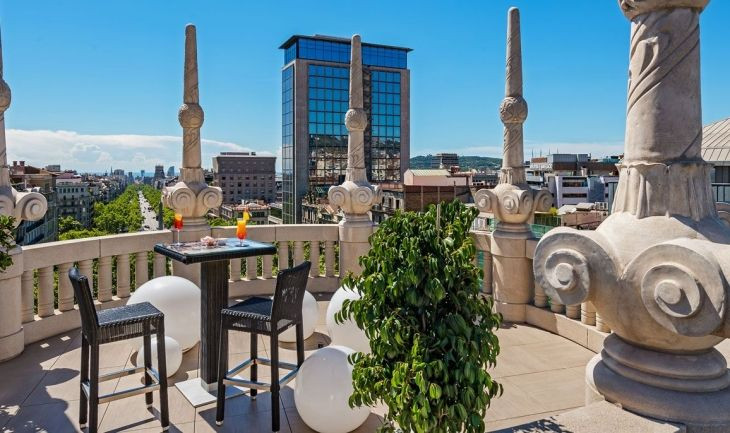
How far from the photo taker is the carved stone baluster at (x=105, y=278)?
6582 millimetres

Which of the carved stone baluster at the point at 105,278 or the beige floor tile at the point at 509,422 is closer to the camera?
the beige floor tile at the point at 509,422

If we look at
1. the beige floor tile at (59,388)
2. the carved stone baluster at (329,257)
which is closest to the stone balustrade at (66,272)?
the beige floor tile at (59,388)

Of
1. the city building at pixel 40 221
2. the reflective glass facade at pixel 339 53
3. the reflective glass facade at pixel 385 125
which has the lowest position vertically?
the city building at pixel 40 221

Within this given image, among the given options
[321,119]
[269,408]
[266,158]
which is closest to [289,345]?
[269,408]

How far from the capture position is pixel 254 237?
7.89 m

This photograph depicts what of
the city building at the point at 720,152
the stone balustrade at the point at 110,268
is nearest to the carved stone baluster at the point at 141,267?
the stone balustrade at the point at 110,268

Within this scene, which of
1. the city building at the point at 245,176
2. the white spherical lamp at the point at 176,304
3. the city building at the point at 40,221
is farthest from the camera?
the city building at the point at 245,176

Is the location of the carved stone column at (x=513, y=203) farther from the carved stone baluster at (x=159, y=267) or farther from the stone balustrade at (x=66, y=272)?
the stone balustrade at (x=66, y=272)

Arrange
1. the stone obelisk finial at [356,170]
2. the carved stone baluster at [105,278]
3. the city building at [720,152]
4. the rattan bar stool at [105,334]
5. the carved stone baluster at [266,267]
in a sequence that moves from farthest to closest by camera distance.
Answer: the city building at [720,152], the carved stone baluster at [266,267], the stone obelisk finial at [356,170], the carved stone baluster at [105,278], the rattan bar stool at [105,334]

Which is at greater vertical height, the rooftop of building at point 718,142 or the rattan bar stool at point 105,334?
the rooftop of building at point 718,142

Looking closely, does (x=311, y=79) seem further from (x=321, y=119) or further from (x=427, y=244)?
(x=427, y=244)

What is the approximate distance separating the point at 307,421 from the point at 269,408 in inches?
25.7

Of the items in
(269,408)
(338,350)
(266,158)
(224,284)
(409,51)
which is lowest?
(269,408)

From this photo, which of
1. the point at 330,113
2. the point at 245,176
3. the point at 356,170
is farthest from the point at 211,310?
the point at 245,176
